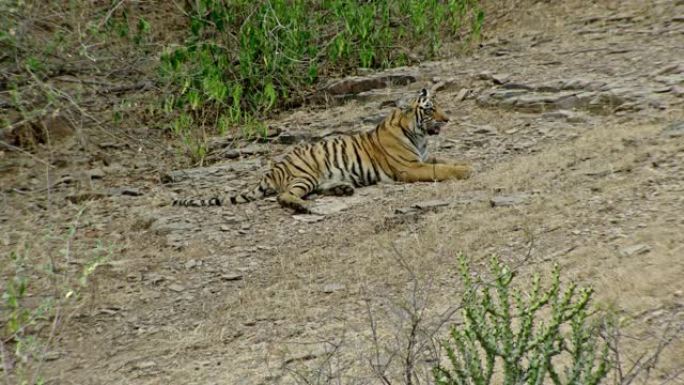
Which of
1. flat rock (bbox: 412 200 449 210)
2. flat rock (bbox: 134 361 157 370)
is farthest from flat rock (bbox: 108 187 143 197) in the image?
flat rock (bbox: 134 361 157 370)

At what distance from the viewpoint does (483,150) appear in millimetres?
8750

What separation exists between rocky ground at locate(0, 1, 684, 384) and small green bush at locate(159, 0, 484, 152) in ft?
1.60

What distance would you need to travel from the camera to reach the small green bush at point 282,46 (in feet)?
34.0

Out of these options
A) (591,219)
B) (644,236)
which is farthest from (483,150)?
(644,236)

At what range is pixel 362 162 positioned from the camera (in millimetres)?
8680

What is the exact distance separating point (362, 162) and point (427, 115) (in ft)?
2.36

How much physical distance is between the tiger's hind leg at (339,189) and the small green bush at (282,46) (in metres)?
1.82

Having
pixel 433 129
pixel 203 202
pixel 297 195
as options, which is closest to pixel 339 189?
pixel 297 195

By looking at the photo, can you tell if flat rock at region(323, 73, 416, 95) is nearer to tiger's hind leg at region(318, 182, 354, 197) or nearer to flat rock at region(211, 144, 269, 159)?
flat rock at region(211, 144, 269, 159)

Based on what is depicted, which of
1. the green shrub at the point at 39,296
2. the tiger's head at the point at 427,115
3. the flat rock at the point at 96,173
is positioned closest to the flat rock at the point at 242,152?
the flat rock at the point at 96,173

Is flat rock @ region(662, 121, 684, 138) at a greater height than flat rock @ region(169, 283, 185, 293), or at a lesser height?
greater

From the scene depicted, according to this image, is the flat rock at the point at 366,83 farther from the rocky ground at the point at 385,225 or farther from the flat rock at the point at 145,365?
the flat rock at the point at 145,365

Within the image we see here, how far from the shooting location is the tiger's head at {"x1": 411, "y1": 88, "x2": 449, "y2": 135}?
8.77 meters

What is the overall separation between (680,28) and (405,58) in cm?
314
